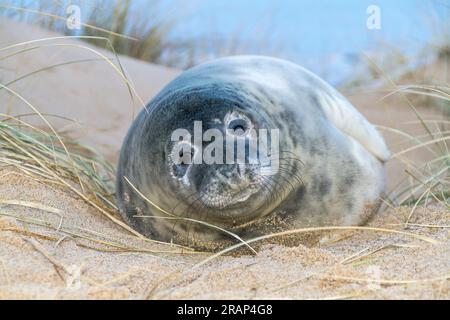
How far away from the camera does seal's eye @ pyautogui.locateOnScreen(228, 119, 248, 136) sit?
8.89ft

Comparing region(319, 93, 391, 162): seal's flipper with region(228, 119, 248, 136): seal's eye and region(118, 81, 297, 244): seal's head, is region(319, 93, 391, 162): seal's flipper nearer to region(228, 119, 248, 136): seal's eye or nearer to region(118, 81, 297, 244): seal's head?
region(118, 81, 297, 244): seal's head

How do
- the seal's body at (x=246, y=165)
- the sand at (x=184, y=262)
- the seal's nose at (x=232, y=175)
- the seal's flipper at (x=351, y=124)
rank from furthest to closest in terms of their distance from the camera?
the seal's flipper at (x=351, y=124) < the seal's body at (x=246, y=165) < the seal's nose at (x=232, y=175) < the sand at (x=184, y=262)

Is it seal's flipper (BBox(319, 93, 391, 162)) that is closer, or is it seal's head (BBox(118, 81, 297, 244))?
seal's head (BBox(118, 81, 297, 244))

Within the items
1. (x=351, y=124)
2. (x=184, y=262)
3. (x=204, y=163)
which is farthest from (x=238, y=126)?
(x=351, y=124)

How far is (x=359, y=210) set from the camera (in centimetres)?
312

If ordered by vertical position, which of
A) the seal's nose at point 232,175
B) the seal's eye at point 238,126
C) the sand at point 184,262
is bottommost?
the sand at point 184,262

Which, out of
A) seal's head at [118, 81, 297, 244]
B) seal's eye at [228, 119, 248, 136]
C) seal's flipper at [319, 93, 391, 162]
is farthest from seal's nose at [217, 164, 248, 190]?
seal's flipper at [319, 93, 391, 162]

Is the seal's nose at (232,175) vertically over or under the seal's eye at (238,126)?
under

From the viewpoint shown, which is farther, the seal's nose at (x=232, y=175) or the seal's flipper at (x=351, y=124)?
the seal's flipper at (x=351, y=124)

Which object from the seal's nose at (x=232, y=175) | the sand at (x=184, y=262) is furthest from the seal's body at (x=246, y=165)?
the sand at (x=184, y=262)

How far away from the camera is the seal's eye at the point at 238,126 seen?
8.89 ft

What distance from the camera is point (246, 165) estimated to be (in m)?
2.54

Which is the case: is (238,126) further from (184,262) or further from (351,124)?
(351,124)

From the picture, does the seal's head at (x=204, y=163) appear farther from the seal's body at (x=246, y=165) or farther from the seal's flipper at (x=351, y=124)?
the seal's flipper at (x=351, y=124)
